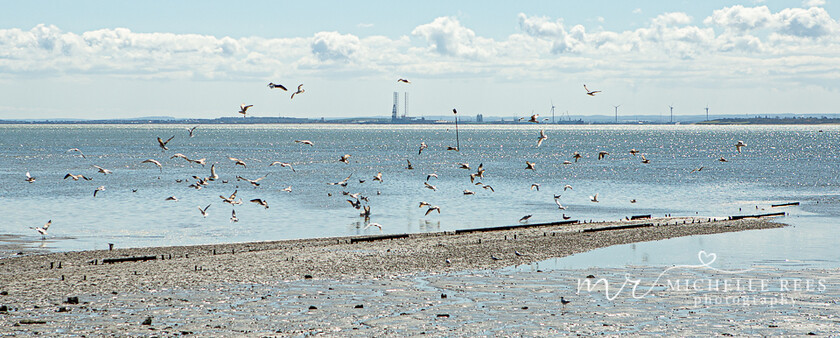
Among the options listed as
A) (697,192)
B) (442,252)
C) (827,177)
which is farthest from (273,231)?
(827,177)

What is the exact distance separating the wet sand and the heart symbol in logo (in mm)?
4746

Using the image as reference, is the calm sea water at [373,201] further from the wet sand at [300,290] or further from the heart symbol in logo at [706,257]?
the wet sand at [300,290]

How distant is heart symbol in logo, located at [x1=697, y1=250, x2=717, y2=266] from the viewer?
33.8 m

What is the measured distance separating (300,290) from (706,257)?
17.2 metres

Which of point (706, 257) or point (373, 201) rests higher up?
point (706, 257)

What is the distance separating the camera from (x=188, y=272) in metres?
30.2

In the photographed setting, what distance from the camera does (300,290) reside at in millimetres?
27000

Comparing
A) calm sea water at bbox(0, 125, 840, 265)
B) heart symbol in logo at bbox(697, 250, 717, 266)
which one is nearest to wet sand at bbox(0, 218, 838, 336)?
heart symbol in logo at bbox(697, 250, 717, 266)

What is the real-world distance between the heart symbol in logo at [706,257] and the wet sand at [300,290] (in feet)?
15.6

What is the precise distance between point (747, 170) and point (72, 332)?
367 ft

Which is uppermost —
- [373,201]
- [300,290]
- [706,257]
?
[300,290]

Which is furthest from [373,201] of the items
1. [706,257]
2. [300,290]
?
[300,290]

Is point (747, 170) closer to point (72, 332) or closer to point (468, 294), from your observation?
point (468, 294)

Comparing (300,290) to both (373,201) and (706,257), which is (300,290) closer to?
(706,257)
